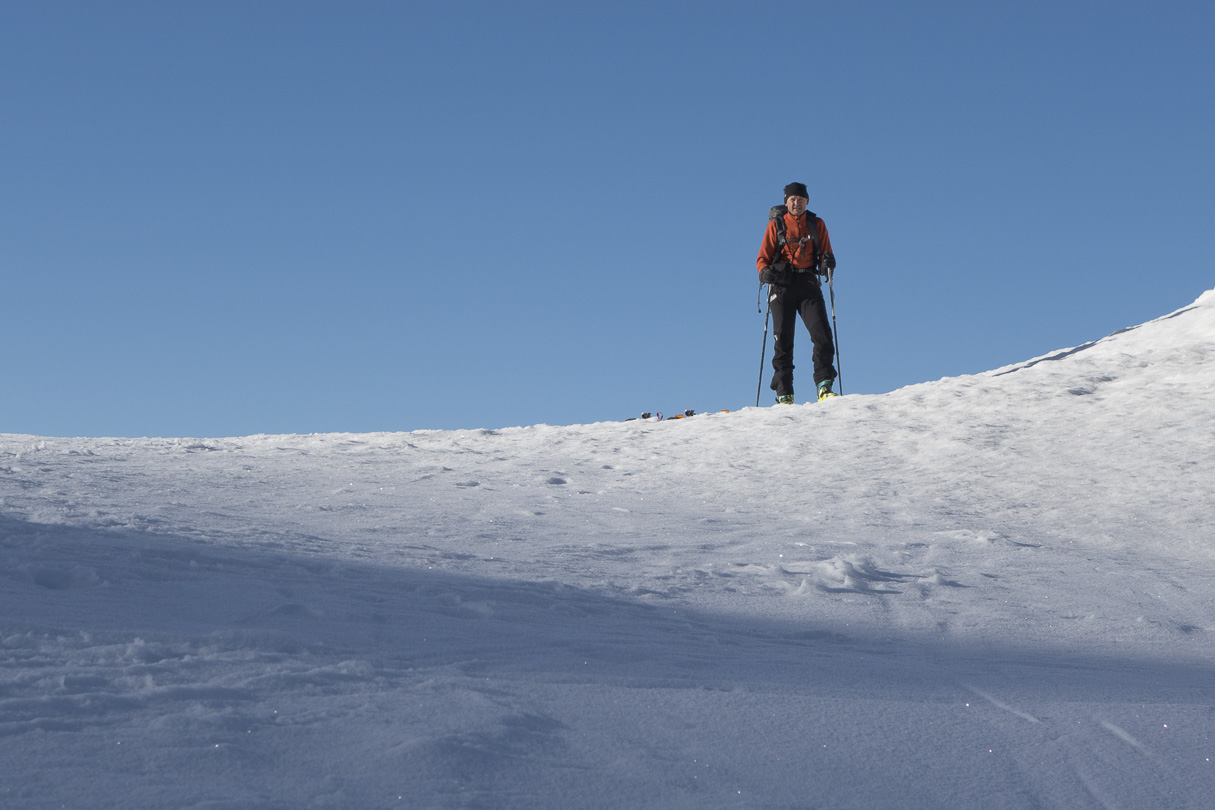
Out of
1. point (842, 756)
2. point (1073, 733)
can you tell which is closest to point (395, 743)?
point (842, 756)

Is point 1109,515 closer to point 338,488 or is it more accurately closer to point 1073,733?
point 1073,733

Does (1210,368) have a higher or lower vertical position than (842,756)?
higher

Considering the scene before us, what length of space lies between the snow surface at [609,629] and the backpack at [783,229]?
344cm

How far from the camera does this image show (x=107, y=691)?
1.94 metres

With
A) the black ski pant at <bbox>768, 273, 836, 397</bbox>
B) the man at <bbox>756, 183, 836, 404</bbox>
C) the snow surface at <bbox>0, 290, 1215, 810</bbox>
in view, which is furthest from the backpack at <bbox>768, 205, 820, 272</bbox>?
the snow surface at <bbox>0, 290, 1215, 810</bbox>

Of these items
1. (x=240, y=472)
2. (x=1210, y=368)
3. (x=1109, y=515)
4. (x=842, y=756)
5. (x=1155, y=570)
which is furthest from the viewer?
(x=1210, y=368)

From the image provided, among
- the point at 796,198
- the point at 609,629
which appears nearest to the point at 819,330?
the point at 796,198

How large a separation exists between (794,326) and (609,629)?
6.89 m

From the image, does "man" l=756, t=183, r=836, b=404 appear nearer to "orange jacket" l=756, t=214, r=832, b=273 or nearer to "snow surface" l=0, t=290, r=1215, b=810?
"orange jacket" l=756, t=214, r=832, b=273

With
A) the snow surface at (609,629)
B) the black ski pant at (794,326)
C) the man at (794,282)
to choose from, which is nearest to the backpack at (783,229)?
the man at (794,282)

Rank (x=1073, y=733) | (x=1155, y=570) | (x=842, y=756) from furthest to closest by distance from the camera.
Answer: (x=1155, y=570) < (x=1073, y=733) < (x=842, y=756)

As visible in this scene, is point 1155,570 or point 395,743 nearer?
point 395,743

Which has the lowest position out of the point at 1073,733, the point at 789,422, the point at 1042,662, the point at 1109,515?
the point at 1073,733

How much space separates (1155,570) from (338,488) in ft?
12.5
